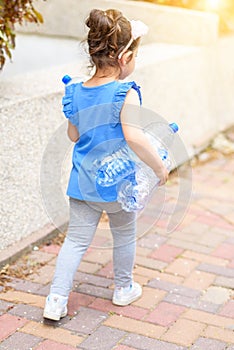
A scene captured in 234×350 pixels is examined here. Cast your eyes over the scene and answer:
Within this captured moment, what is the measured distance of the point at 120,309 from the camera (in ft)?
10.9

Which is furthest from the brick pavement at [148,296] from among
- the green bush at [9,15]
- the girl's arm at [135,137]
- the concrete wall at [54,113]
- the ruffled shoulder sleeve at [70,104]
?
the green bush at [9,15]

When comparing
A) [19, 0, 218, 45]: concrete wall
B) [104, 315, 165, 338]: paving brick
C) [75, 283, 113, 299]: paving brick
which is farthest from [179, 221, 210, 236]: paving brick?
[19, 0, 218, 45]: concrete wall

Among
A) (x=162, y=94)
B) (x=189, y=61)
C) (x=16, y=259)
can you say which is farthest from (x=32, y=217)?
(x=189, y=61)

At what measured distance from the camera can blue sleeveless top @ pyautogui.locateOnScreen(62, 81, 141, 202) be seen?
115 inches

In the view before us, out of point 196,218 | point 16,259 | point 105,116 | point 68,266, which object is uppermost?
point 105,116

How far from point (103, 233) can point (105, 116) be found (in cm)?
129

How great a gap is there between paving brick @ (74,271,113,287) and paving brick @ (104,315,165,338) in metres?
0.35

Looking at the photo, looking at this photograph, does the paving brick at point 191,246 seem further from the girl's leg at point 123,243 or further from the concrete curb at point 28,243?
the girl's leg at point 123,243

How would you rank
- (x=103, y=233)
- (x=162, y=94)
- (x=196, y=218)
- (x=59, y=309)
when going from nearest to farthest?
(x=59, y=309)
(x=103, y=233)
(x=196, y=218)
(x=162, y=94)

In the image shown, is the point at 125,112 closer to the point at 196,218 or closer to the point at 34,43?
the point at 196,218

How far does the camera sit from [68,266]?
10.3ft

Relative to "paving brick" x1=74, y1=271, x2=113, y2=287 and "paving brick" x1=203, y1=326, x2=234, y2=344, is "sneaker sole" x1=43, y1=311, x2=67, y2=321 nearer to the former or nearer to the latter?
"paving brick" x1=74, y1=271, x2=113, y2=287

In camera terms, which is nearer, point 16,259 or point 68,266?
point 68,266

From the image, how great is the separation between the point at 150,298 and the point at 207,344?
0.50m
